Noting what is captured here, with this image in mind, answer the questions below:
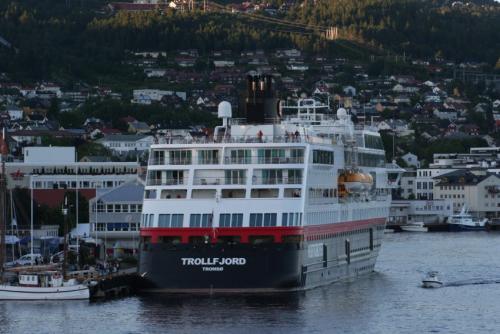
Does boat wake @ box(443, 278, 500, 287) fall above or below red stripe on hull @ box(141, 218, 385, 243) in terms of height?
below

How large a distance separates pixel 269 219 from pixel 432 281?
1084cm

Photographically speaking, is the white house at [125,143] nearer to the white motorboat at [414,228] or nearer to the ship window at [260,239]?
Answer: the white motorboat at [414,228]

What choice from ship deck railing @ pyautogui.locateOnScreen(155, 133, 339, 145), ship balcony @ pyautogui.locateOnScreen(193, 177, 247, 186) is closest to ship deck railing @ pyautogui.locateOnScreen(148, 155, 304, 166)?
ship balcony @ pyautogui.locateOnScreen(193, 177, 247, 186)

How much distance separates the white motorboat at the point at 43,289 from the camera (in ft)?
207

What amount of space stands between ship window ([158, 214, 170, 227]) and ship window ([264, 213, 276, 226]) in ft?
11.0

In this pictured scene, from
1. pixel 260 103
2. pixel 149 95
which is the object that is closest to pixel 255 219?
pixel 260 103

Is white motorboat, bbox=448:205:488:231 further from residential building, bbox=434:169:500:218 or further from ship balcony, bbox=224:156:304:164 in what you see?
ship balcony, bbox=224:156:304:164

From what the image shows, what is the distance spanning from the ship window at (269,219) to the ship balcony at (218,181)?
63.0 inches

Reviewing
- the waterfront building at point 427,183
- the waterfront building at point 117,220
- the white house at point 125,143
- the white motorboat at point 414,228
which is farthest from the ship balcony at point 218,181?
the waterfront building at point 427,183

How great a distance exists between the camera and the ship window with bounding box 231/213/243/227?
6184cm

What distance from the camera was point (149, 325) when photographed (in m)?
57.2

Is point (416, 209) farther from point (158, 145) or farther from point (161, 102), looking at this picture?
point (158, 145)

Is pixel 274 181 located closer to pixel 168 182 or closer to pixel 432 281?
pixel 168 182

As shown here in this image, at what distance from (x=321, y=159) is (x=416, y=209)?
248 ft
